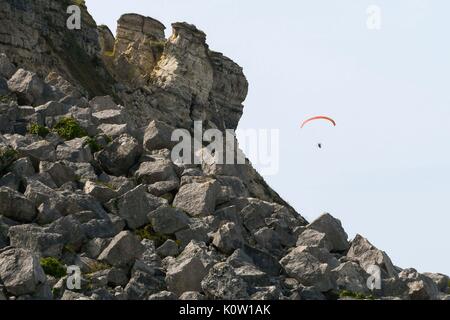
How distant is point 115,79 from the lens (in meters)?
80.5

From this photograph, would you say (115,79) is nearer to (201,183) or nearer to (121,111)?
(121,111)

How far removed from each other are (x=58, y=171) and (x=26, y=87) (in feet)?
24.5

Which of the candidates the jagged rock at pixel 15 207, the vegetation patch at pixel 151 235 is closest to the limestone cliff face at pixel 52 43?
the jagged rock at pixel 15 207

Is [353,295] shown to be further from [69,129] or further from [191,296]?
[69,129]

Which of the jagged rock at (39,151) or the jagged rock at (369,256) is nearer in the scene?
the jagged rock at (369,256)

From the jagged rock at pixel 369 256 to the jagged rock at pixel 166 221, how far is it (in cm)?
601

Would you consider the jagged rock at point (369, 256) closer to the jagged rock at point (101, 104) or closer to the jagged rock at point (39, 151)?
the jagged rock at point (39, 151)

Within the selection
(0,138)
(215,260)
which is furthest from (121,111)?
(215,260)

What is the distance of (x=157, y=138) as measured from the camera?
135ft

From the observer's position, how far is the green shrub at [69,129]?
40719mm

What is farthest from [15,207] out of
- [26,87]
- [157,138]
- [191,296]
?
[26,87]

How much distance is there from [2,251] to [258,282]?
719 cm

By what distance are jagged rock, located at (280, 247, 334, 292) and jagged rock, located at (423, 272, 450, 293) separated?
578 centimetres

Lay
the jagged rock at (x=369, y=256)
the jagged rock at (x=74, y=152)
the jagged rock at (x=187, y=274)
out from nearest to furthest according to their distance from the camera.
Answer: the jagged rock at (x=187, y=274), the jagged rock at (x=369, y=256), the jagged rock at (x=74, y=152)
